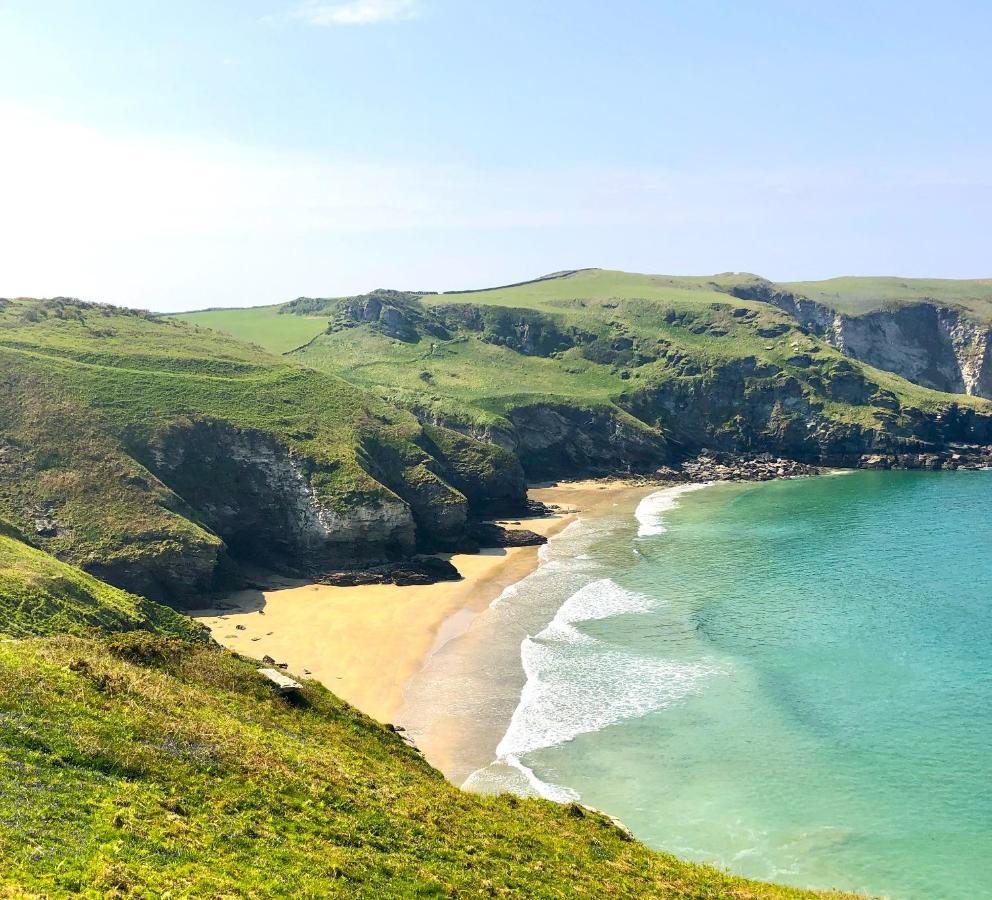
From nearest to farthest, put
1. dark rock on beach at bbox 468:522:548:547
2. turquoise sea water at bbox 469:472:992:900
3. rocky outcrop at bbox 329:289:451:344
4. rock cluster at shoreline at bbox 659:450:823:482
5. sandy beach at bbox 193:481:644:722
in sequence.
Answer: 1. turquoise sea water at bbox 469:472:992:900
2. sandy beach at bbox 193:481:644:722
3. dark rock on beach at bbox 468:522:548:547
4. rock cluster at shoreline at bbox 659:450:823:482
5. rocky outcrop at bbox 329:289:451:344

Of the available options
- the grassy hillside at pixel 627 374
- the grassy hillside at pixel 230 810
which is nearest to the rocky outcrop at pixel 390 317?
the grassy hillside at pixel 627 374

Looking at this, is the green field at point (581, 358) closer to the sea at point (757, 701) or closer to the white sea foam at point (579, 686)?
the sea at point (757, 701)

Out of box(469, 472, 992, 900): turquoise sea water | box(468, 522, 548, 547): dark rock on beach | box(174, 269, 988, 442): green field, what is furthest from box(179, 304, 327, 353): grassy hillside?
box(469, 472, 992, 900): turquoise sea water

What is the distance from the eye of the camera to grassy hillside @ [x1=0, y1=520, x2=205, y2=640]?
109ft

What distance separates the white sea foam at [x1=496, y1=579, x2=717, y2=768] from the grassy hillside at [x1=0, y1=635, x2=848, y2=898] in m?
14.2

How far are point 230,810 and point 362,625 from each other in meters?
40.7

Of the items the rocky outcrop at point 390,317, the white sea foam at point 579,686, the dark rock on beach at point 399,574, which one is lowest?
the white sea foam at point 579,686

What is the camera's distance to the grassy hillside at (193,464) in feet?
214

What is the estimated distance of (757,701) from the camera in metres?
46.5

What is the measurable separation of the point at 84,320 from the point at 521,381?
78.1 metres

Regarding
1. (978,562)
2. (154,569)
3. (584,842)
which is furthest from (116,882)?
(978,562)

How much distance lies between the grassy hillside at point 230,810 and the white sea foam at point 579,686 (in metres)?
14.2

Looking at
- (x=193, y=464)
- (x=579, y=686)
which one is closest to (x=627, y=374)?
(x=193, y=464)

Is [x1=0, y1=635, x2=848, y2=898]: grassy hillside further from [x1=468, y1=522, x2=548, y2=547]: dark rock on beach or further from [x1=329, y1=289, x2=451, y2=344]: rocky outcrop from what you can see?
[x1=329, y1=289, x2=451, y2=344]: rocky outcrop
